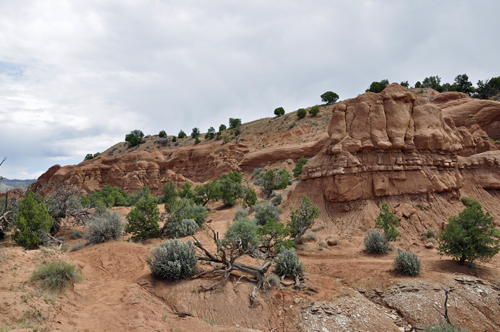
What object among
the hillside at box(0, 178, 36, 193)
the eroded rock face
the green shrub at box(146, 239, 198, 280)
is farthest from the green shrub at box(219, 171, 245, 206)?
the green shrub at box(146, 239, 198, 280)

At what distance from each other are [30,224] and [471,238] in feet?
61.3

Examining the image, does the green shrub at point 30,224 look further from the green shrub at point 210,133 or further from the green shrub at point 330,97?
the green shrub at point 330,97

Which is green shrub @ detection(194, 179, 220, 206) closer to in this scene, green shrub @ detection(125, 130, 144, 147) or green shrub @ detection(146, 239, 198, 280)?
green shrub @ detection(146, 239, 198, 280)

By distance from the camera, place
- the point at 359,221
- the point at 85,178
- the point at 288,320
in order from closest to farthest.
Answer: the point at 288,320
the point at 359,221
the point at 85,178

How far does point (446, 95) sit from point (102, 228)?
145 ft

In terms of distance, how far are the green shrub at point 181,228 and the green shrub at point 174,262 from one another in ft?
20.8

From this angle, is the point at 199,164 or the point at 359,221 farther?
the point at 199,164

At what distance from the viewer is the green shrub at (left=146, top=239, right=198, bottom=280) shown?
836cm

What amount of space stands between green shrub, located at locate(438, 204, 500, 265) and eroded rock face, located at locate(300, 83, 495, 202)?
5143 millimetres

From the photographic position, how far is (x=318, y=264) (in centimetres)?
1137

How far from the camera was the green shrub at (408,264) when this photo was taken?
9.29m

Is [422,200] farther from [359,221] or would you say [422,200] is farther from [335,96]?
[335,96]

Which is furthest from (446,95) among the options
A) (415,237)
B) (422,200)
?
(415,237)

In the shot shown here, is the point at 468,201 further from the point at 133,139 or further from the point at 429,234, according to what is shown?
the point at 133,139
